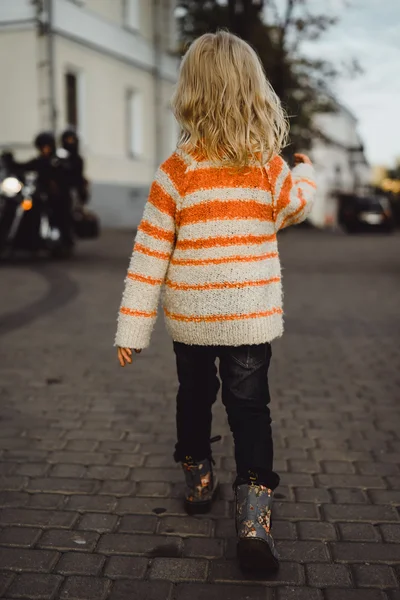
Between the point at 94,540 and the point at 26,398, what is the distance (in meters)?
1.97

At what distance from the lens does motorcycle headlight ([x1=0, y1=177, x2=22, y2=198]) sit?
1072 cm

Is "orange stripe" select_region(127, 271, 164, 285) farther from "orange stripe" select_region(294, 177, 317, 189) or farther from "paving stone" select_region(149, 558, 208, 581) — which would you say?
"paving stone" select_region(149, 558, 208, 581)

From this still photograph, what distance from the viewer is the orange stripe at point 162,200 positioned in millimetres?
2619

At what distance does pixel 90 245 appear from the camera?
1561cm

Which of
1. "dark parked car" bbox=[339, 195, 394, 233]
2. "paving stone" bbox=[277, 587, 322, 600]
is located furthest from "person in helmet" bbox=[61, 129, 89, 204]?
"dark parked car" bbox=[339, 195, 394, 233]

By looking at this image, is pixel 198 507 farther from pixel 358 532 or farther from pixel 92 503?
pixel 358 532

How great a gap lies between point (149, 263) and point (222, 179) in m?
0.39

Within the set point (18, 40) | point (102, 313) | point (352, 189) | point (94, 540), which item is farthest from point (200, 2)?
point (352, 189)

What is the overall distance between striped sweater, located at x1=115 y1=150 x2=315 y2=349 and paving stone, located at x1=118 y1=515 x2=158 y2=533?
71 centimetres

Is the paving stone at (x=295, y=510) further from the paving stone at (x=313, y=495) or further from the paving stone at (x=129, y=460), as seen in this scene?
the paving stone at (x=129, y=460)

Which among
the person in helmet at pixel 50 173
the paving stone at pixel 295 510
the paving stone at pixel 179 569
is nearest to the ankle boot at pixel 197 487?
the paving stone at pixel 295 510

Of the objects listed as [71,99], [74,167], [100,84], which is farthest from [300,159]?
[100,84]

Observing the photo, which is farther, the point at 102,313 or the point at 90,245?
the point at 90,245

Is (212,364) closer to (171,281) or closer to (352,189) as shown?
(171,281)
